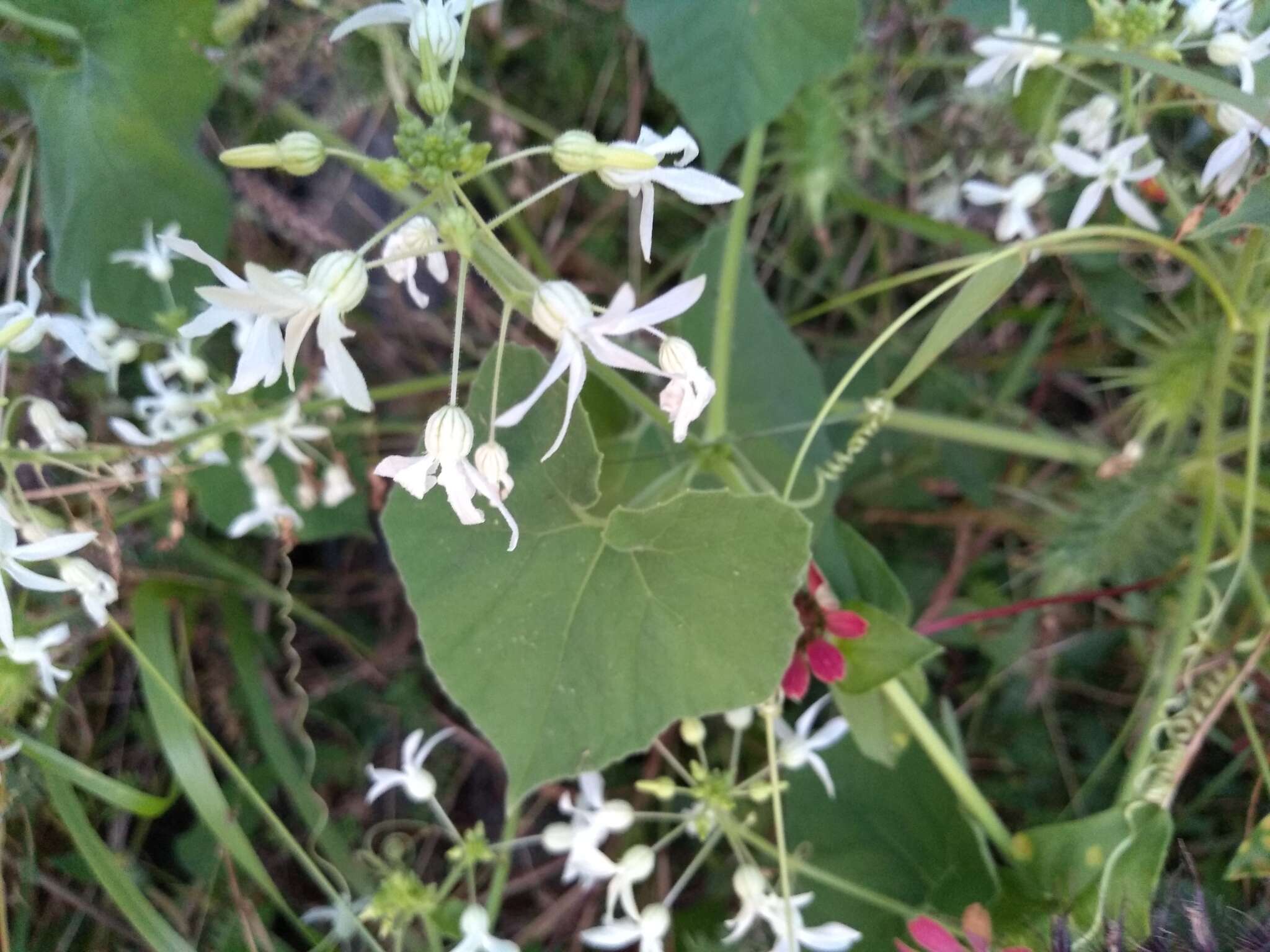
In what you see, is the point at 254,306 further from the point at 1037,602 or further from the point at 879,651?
the point at 1037,602

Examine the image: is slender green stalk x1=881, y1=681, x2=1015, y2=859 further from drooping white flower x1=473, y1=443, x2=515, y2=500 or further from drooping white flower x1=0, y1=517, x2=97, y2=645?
drooping white flower x1=0, y1=517, x2=97, y2=645

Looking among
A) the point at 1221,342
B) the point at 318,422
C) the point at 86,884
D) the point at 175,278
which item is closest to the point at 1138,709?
the point at 1221,342

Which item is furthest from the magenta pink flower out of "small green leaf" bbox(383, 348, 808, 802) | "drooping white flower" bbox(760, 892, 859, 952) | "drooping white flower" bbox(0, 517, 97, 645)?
"drooping white flower" bbox(0, 517, 97, 645)

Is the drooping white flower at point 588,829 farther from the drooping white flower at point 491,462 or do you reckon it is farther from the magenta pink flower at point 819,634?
the drooping white flower at point 491,462

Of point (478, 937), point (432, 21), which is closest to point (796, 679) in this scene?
point (478, 937)

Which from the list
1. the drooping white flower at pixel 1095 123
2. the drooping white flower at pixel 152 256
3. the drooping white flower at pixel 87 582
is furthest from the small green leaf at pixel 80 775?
the drooping white flower at pixel 1095 123
